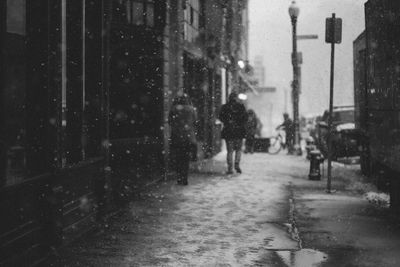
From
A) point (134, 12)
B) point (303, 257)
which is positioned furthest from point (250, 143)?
point (303, 257)

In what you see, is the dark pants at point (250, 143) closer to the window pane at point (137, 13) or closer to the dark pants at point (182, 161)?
the dark pants at point (182, 161)

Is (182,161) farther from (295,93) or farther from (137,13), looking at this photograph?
(295,93)

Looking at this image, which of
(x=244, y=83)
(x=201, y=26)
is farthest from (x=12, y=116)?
(x=244, y=83)

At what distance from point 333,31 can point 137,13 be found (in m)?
4.20

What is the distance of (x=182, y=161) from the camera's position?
12039 millimetres

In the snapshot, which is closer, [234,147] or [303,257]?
[303,257]

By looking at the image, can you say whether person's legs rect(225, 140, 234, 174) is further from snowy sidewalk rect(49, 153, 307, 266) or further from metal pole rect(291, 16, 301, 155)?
metal pole rect(291, 16, 301, 155)

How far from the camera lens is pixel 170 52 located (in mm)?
13992

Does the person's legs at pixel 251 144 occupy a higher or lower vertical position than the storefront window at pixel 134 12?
lower

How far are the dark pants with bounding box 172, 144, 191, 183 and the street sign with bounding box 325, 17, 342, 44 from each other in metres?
3.57

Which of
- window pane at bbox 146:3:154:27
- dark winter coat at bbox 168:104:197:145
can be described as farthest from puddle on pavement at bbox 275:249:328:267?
window pane at bbox 146:3:154:27

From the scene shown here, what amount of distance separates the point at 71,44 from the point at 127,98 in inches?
207

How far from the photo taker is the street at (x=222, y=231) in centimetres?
605

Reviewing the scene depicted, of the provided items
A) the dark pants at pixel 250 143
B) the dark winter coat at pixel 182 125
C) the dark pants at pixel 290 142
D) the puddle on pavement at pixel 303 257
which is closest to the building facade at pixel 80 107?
the dark winter coat at pixel 182 125
